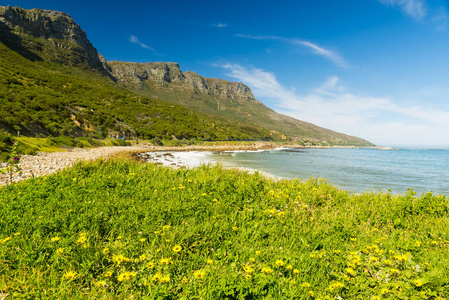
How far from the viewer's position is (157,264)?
101 inches

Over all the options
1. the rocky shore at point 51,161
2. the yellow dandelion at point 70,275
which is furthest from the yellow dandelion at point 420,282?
the rocky shore at point 51,161

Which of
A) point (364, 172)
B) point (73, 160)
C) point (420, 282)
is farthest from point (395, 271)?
point (364, 172)

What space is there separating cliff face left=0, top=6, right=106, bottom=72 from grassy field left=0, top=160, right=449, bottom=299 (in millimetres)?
119830

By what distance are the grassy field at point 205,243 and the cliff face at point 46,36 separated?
120 metres

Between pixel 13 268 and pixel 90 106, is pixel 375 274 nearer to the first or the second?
pixel 13 268

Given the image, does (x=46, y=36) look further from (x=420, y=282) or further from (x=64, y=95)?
(x=420, y=282)

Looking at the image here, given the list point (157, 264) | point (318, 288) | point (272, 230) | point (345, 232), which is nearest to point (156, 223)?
point (157, 264)

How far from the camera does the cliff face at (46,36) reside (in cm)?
9062

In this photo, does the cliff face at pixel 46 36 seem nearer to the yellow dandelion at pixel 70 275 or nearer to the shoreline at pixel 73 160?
the shoreline at pixel 73 160

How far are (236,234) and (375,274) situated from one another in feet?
6.51

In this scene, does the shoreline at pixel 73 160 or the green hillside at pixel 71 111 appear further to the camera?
the green hillside at pixel 71 111

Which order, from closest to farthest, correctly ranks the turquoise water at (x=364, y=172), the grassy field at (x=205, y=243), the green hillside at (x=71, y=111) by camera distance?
the grassy field at (x=205, y=243) < the turquoise water at (x=364, y=172) < the green hillside at (x=71, y=111)

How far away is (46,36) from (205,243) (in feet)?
514

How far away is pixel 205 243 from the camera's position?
311 centimetres
